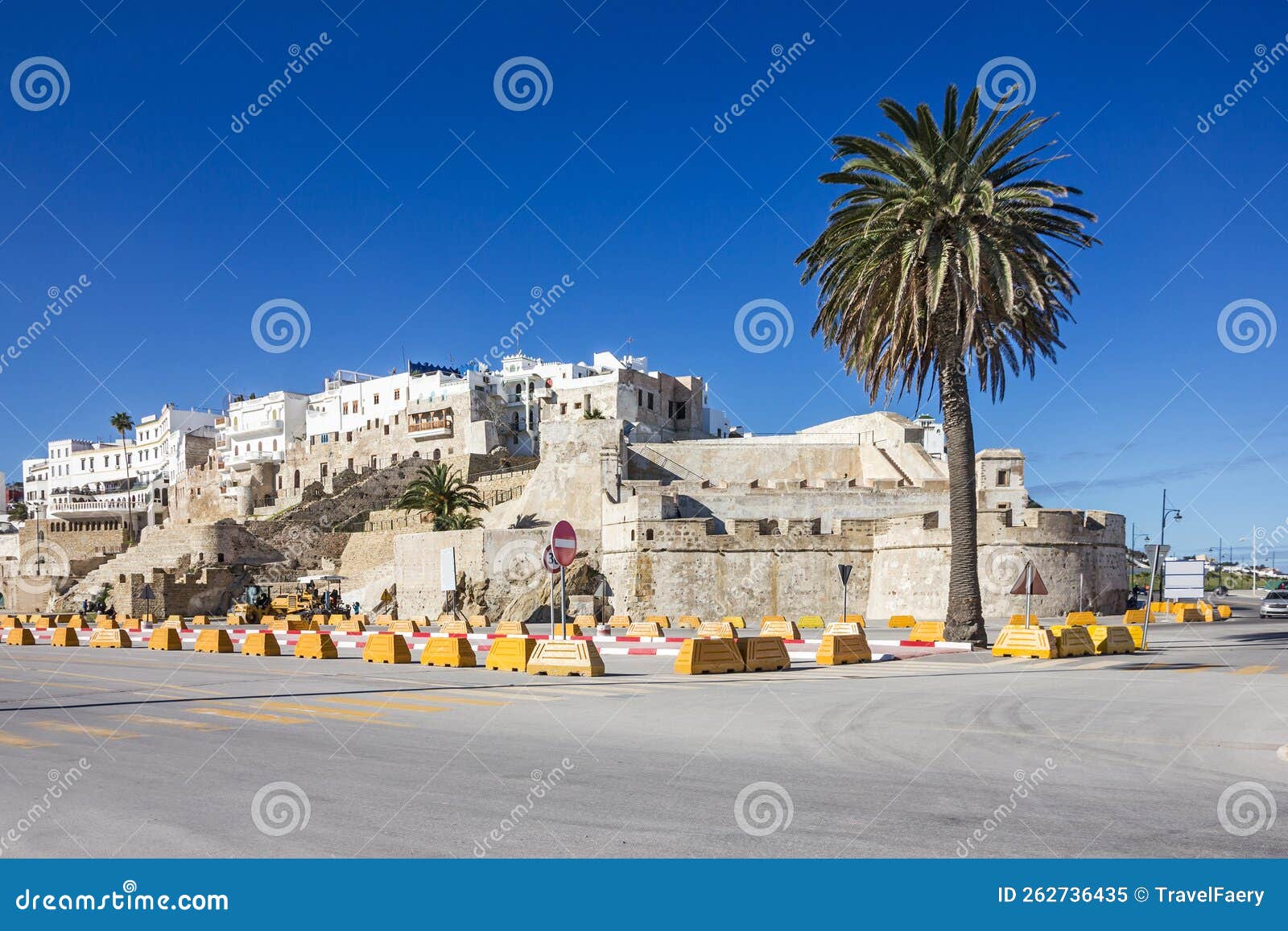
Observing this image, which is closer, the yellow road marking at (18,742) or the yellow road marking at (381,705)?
the yellow road marking at (18,742)

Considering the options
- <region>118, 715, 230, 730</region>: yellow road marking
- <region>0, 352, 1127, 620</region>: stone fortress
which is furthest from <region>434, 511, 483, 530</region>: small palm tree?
<region>118, 715, 230, 730</region>: yellow road marking

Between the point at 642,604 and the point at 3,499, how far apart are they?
115988 millimetres

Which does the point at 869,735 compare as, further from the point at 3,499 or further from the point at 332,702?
the point at 3,499

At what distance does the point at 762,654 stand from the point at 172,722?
35.9 ft

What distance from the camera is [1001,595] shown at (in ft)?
117

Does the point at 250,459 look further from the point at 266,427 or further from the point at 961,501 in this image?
the point at 961,501

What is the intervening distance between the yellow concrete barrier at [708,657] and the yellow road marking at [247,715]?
325 inches

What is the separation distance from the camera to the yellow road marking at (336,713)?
12.3 meters

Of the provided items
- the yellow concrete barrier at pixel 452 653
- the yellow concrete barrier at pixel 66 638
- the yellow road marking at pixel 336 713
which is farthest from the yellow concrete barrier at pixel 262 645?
the yellow road marking at pixel 336 713

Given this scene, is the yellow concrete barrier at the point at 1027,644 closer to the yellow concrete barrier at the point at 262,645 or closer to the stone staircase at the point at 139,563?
the yellow concrete barrier at the point at 262,645

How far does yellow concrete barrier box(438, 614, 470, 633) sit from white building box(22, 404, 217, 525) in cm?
7613

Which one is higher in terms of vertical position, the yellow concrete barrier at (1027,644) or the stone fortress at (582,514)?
the stone fortress at (582,514)

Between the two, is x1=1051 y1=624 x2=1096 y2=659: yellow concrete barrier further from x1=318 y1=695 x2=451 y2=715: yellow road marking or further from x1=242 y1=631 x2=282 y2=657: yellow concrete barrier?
x1=242 y1=631 x2=282 y2=657: yellow concrete barrier

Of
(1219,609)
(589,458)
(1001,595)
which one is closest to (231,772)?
(1001,595)
